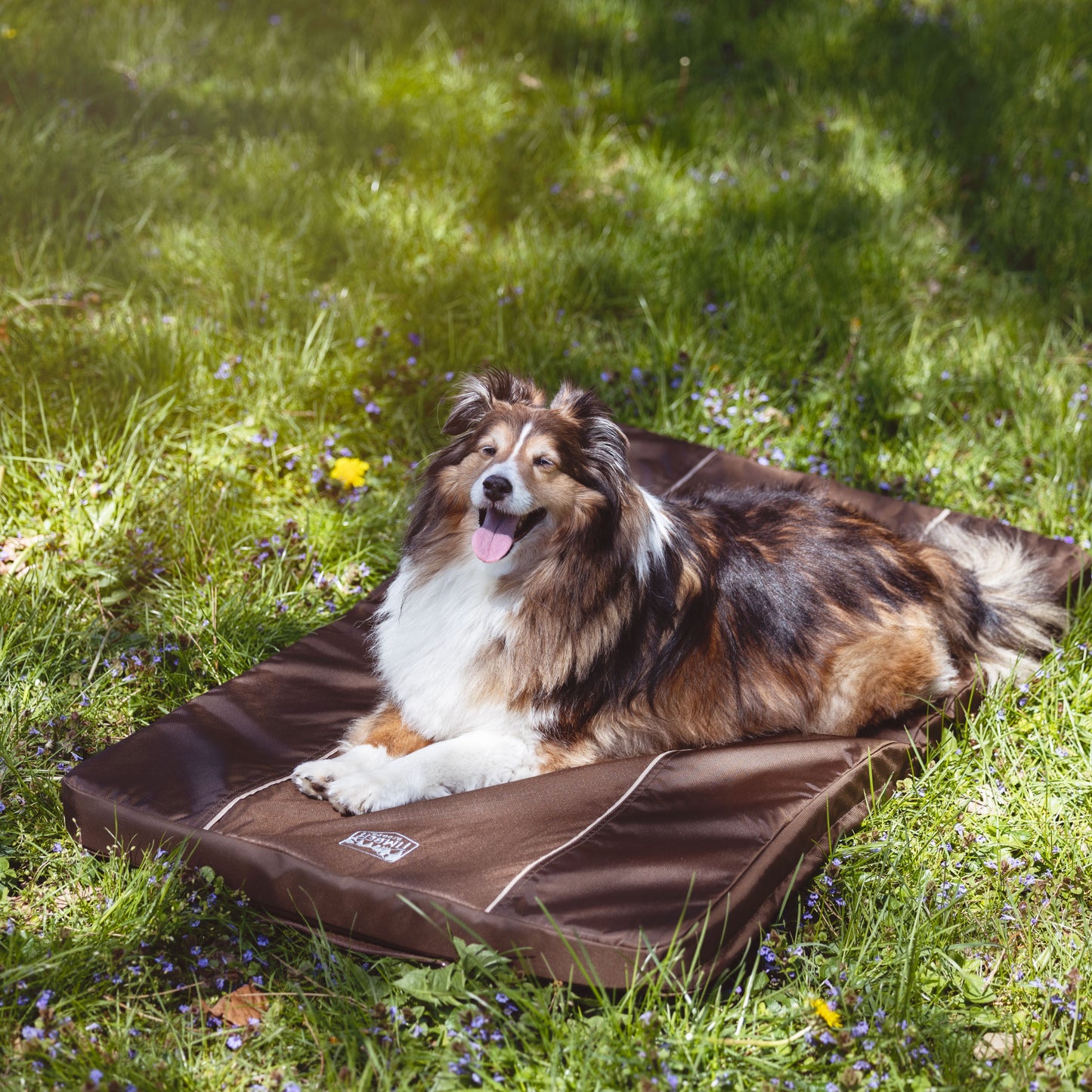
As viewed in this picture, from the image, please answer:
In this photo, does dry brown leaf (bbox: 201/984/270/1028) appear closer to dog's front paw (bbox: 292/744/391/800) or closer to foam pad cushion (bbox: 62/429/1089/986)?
foam pad cushion (bbox: 62/429/1089/986)

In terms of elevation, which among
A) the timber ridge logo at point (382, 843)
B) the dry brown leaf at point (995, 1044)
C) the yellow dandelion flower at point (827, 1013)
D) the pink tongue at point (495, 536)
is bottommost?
the dry brown leaf at point (995, 1044)

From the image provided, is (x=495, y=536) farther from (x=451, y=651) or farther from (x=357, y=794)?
(x=357, y=794)

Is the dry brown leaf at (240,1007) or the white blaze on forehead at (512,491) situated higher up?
the white blaze on forehead at (512,491)

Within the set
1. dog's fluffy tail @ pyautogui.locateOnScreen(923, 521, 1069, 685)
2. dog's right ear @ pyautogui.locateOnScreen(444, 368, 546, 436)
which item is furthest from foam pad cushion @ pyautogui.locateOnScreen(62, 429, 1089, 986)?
dog's right ear @ pyautogui.locateOnScreen(444, 368, 546, 436)

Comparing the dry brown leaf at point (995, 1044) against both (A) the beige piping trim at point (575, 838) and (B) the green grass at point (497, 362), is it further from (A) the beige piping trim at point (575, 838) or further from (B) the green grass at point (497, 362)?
(A) the beige piping trim at point (575, 838)

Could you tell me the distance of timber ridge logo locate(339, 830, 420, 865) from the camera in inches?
99.0

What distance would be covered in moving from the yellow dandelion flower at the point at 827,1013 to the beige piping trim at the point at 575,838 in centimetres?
64

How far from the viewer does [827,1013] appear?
89.4 inches

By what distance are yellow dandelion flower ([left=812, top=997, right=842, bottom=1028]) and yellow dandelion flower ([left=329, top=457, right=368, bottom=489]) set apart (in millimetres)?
2637

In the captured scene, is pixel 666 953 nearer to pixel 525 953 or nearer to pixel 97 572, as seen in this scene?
pixel 525 953

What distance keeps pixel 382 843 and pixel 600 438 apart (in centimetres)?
123

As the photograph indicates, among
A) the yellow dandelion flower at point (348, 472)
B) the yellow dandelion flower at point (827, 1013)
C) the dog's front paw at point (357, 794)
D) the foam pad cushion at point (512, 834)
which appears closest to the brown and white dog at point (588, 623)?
the dog's front paw at point (357, 794)

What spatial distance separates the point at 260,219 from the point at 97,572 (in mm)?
2477

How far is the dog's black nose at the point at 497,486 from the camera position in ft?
9.02
